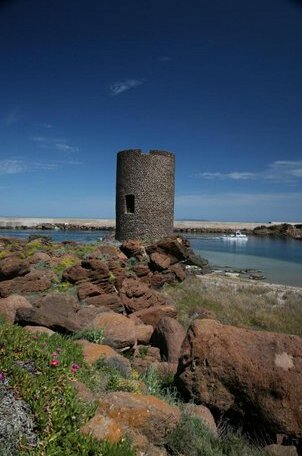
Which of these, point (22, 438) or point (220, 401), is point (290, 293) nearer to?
point (220, 401)

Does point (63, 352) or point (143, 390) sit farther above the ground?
point (63, 352)

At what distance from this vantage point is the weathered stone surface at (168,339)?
7496 millimetres

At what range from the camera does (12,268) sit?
1099cm

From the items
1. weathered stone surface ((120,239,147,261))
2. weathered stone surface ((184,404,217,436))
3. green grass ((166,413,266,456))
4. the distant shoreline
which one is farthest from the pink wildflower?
the distant shoreline

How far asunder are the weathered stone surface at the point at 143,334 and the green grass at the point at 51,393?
3.46 metres

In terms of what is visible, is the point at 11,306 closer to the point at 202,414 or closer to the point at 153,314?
the point at 153,314

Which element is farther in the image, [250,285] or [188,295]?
[250,285]

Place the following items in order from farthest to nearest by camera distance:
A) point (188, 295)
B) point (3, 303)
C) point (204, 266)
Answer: point (204, 266) → point (188, 295) → point (3, 303)

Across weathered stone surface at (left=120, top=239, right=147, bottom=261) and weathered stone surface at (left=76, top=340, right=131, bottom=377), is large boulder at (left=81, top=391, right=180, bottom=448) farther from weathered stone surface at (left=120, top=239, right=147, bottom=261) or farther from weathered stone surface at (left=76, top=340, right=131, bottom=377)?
weathered stone surface at (left=120, top=239, right=147, bottom=261)

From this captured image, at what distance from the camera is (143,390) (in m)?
4.85

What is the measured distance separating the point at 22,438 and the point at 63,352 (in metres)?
1.62

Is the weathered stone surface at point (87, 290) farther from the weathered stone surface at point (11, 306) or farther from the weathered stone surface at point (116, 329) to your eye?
the weathered stone surface at point (116, 329)

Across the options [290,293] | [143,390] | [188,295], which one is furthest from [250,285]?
[143,390]

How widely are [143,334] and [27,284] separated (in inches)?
162
